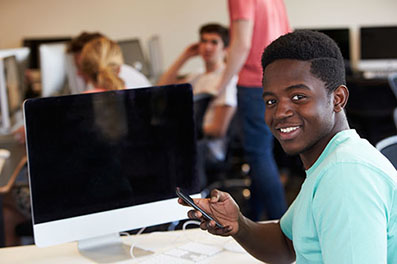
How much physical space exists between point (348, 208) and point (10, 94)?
2.84 meters

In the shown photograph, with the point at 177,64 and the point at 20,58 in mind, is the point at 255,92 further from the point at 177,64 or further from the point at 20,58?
the point at 20,58

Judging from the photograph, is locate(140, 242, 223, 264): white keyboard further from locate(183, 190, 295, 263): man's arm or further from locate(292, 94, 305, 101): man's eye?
locate(292, 94, 305, 101): man's eye

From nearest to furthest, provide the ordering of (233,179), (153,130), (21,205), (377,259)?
(377,259), (153,130), (21,205), (233,179)

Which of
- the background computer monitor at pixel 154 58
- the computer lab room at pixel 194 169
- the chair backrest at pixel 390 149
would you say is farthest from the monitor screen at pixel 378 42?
the chair backrest at pixel 390 149

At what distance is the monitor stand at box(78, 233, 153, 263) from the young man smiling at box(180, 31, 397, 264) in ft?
1.00

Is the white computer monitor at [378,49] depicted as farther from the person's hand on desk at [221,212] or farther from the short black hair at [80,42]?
the person's hand on desk at [221,212]

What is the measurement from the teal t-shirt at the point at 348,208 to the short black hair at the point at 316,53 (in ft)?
0.39

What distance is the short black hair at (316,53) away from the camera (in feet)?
3.91

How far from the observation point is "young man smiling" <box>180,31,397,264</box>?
1.02 meters

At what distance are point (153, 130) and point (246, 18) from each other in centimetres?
144

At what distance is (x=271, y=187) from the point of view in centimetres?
294

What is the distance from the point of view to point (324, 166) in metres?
1.12

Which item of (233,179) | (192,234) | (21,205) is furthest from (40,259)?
(233,179)

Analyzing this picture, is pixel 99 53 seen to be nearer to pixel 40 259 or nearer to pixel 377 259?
pixel 40 259
